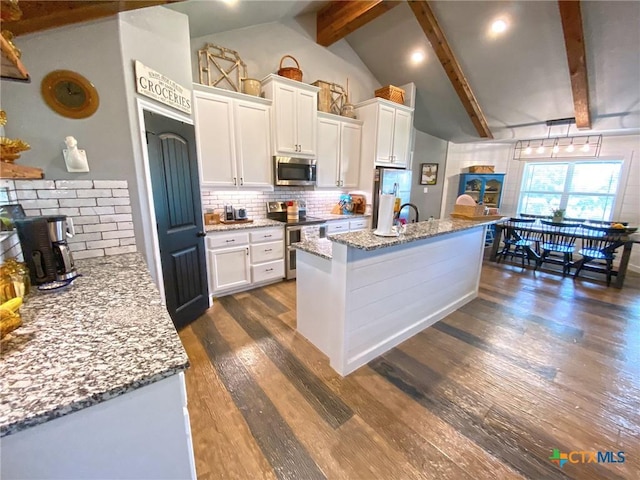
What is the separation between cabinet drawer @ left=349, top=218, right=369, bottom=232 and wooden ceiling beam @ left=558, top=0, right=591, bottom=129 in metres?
3.17

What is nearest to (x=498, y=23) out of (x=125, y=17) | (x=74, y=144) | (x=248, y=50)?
(x=248, y=50)

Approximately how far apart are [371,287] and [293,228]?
71.4 inches

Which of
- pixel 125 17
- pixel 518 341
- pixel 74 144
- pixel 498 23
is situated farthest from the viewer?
pixel 498 23

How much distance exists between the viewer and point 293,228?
11.6 feet

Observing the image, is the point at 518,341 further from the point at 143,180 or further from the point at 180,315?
the point at 143,180

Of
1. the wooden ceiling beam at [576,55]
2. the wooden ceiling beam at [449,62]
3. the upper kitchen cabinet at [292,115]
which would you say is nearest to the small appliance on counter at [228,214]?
the upper kitchen cabinet at [292,115]

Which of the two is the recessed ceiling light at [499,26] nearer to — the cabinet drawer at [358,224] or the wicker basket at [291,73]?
the wicker basket at [291,73]

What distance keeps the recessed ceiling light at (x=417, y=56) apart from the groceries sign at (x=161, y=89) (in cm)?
344

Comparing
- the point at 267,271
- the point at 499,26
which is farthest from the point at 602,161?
the point at 267,271

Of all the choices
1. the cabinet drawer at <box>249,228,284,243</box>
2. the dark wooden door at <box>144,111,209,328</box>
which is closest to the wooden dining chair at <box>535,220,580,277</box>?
the cabinet drawer at <box>249,228,284,243</box>

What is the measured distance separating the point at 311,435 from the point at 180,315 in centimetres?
162

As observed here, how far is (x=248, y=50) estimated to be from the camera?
3.38 metres

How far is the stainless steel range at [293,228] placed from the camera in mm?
3533

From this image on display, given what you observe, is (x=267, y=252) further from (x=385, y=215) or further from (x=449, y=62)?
(x=449, y=62)
